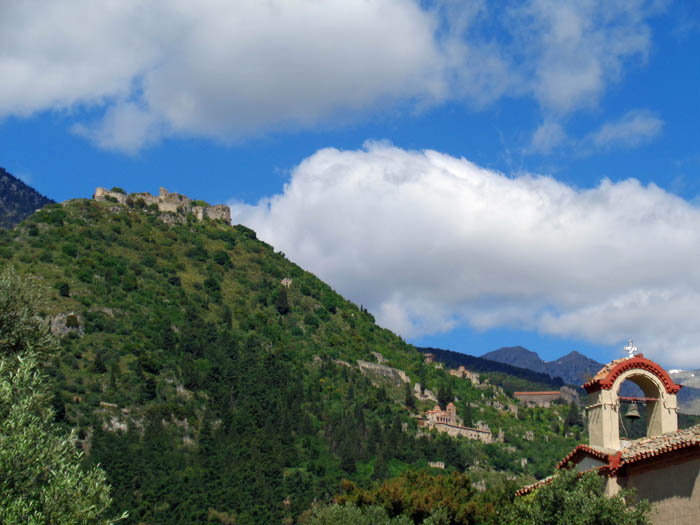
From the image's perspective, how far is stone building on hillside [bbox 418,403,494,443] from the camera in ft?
572

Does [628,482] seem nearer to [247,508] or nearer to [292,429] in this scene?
[247,508]

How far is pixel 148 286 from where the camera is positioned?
577ft

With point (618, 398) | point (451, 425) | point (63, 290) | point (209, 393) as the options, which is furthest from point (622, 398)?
point (451, 425)

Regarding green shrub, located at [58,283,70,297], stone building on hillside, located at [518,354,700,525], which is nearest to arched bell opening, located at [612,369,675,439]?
stone building on hillside, located at [518,354,700,525]

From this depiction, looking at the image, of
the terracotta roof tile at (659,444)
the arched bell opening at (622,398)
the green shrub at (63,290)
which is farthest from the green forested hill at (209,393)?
the terracotta roof tile at (659,444)

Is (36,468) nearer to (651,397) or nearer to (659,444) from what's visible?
(659,444)

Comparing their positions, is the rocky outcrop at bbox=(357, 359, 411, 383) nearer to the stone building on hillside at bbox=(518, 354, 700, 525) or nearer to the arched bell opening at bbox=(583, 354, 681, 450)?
the stone building on hillside at bbox=(518, 354, 700, 525)

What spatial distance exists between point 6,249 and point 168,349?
111 feet

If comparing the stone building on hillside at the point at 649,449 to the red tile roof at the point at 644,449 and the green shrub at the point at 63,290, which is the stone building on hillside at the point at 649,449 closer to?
the red tile roof at the point at 644,449

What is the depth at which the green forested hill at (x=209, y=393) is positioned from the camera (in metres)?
120

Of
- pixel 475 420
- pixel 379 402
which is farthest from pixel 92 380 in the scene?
pixel 475 420

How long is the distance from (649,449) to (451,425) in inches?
5786

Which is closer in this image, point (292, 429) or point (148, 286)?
point (292, 429)

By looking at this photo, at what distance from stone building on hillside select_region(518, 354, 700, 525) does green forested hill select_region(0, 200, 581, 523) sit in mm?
81260
